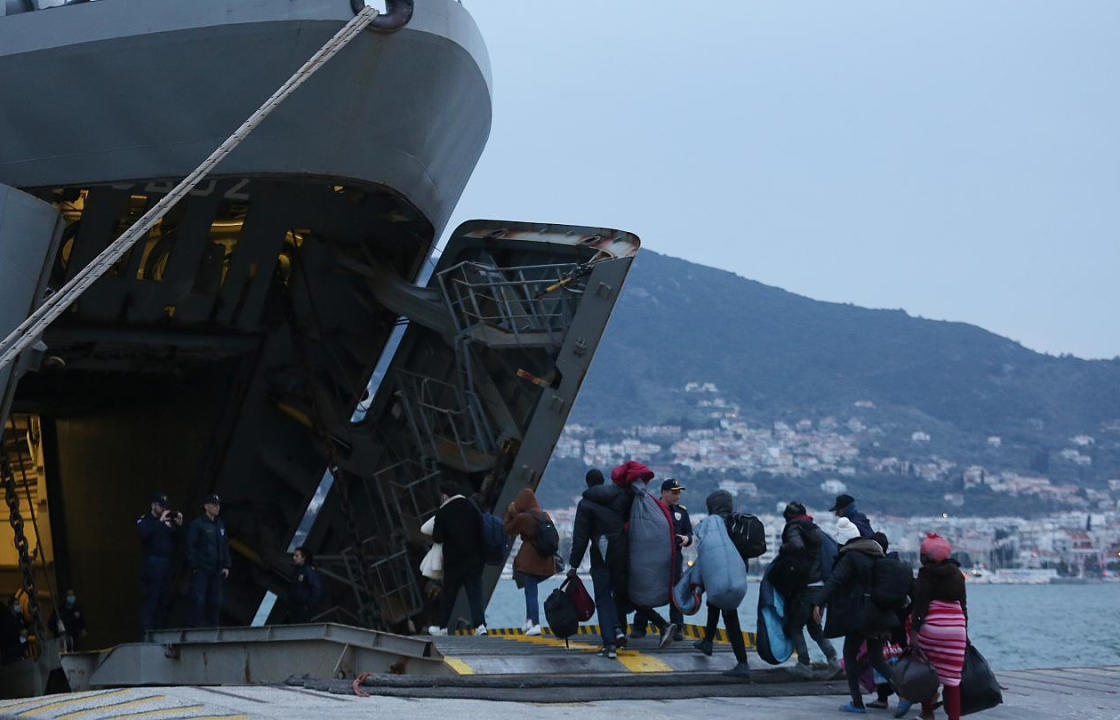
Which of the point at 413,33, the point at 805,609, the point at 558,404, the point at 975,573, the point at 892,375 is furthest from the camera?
the point at 892,375

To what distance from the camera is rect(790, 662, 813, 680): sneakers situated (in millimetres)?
9719

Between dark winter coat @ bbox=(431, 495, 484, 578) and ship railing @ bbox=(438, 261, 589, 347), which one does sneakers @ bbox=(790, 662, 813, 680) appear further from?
ship railing @ bbox=(438, 261, 589, 347)

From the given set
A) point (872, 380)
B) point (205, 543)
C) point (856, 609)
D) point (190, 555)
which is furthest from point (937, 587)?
point (872, 380)

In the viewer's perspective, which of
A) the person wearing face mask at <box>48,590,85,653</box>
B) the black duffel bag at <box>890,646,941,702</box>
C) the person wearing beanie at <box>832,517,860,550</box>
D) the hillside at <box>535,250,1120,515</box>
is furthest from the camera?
the hillside at <box>535,250,1120,515</box>

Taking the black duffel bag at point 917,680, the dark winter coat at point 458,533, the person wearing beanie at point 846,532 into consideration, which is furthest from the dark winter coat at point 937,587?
the dark winter coat at point 458,533

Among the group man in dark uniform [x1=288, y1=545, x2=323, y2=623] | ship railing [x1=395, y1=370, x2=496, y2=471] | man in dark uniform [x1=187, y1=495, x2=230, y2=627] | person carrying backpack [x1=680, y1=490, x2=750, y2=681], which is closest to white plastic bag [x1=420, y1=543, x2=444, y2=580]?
man in dark uniform [x1=187, y1=495, x2=230, y2=627]

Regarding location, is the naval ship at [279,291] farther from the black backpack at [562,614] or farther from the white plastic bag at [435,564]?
the black backpack at [562,614]

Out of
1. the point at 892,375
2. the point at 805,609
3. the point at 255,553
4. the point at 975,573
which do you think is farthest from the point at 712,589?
the point at 892,375

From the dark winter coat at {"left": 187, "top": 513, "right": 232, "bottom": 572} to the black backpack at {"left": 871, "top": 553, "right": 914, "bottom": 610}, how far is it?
5.56 m

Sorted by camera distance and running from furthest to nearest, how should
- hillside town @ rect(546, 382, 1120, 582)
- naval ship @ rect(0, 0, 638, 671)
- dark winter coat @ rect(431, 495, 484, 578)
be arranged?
hillside town @ rect(546, 382, 1120, 582), dark winter coat @ rect(431, 495, 484, 578), naval ship @ rect(0, 0, 638, 671)

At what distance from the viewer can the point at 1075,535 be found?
126m

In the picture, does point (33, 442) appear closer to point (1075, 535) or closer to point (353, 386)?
point (353, 386)

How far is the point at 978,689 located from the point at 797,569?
158cm

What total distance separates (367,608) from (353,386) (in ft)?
7.21
